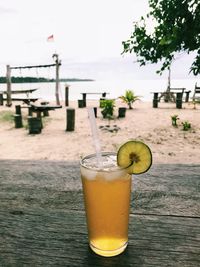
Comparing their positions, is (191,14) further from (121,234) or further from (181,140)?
(181,140)

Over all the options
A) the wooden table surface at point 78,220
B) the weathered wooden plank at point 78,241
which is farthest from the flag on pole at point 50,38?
the weathered wooden plank at point 78,241

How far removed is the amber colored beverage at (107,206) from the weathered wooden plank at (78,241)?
0.15 ft

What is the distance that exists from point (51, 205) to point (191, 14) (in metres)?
2.92

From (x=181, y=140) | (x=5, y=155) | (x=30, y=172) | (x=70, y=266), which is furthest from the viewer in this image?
(x=181, y=140)

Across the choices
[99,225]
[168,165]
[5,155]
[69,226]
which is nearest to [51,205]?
[69,226]

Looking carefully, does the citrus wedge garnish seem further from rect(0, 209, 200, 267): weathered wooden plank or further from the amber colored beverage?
rect(0, 209, 200, 267): weathered wooden plank

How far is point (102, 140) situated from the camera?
8.80m

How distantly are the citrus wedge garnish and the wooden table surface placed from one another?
0.20m

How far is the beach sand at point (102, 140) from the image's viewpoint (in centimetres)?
724

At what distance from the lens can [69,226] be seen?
904 mm

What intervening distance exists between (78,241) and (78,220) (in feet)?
0.43

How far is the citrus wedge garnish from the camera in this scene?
83cm

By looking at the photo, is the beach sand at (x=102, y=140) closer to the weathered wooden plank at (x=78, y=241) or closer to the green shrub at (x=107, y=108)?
the green shrub at (x=107, y=108)

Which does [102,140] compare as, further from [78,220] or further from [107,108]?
[78,220]
